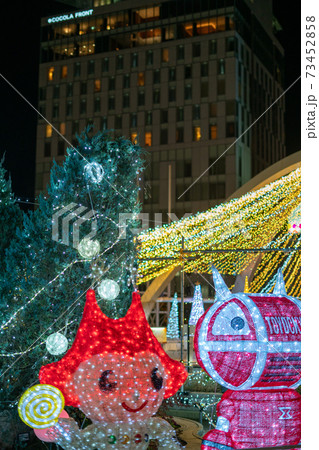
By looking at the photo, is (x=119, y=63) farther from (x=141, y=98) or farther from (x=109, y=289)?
(x=109, y=289)

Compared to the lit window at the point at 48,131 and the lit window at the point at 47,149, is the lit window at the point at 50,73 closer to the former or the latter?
the lit window at the point at 48,131

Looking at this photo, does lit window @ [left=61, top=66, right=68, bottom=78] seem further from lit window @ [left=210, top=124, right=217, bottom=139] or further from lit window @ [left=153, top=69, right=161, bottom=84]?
lit window @ [left=210, top=124, right=217, bottom=139]

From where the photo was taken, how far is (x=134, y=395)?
723 cm

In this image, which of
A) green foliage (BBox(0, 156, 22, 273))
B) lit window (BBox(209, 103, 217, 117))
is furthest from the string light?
lit window (BBox(209, 103, 217, 117))

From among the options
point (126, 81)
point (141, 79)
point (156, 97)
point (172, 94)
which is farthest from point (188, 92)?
point (126, 81)

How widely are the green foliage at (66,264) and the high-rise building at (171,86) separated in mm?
42792

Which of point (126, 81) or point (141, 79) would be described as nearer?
point (141, 79)

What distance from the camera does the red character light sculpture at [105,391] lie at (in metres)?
7.21

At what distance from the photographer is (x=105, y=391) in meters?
7.18

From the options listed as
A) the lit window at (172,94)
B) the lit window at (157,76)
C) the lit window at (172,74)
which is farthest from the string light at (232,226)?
the lit window at (157,76)

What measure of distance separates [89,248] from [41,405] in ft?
11.9
